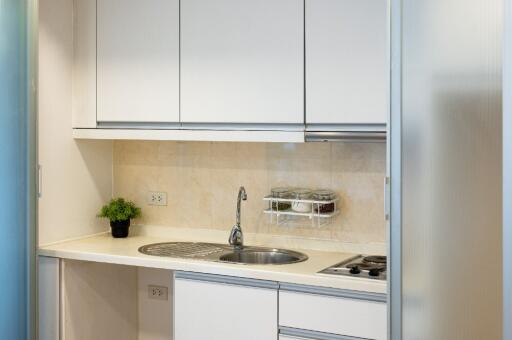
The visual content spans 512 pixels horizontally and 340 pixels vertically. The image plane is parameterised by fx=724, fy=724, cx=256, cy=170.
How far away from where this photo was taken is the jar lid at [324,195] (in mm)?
3400

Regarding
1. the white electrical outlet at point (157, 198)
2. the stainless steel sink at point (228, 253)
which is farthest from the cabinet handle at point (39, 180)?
the white electrical outlet at point (157, 198)

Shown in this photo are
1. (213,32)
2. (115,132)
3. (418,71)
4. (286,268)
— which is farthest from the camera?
(115,132)

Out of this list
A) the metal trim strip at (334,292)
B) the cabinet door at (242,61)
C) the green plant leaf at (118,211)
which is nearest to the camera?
the metal trim strip at (334,292)

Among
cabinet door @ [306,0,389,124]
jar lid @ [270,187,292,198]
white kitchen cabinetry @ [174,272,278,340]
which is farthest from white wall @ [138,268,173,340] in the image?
cabinet door @ [306,0,389,124]

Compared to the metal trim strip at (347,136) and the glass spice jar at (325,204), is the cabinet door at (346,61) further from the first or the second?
the glass spice jar at (325,204)

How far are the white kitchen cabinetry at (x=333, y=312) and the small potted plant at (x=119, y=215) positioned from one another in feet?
3.87

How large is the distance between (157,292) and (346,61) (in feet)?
5.69

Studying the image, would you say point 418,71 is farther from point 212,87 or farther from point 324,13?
point 212,87

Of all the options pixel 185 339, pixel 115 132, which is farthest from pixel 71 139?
pixel 185 339

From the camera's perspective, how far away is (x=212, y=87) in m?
3.36

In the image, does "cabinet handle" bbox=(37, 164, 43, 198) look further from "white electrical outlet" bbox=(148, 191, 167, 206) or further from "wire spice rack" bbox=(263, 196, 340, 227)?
"wire spice rack" bbox=(263, 196, 340, 227)

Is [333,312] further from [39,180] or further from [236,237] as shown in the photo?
[39,180]

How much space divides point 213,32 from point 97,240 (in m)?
1.25

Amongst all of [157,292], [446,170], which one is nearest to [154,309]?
[157,292]
